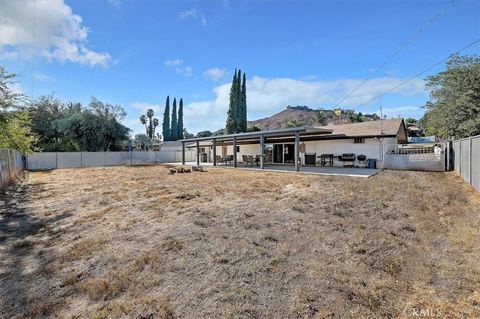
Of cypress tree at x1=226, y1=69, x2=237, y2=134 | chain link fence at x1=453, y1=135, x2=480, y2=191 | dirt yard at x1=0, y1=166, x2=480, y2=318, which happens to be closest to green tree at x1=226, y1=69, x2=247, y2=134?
cypress tree at x1=226, y1=69, x2=237, y2=134

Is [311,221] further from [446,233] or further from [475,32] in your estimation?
[475,32]

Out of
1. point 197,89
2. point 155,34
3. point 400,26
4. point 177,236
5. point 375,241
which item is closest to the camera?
point 375,241

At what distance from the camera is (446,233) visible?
493 centimetres

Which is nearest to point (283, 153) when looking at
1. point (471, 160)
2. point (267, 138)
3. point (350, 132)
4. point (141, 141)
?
point (267, 138)

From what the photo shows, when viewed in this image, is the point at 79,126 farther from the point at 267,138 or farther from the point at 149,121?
the point at 149,121

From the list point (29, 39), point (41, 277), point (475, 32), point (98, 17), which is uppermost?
point (98, 17)

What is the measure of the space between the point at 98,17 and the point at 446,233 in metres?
14.7

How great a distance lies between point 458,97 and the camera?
1591 centimetres

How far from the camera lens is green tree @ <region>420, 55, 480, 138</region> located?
14883mm

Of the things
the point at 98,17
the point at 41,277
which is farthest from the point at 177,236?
the point at 98,17

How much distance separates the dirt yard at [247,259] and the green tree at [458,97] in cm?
1018

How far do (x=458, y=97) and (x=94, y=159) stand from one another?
3085 centimetres

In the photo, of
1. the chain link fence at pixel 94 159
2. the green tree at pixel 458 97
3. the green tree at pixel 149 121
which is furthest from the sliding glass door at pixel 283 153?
the green tree at pixel 149 121

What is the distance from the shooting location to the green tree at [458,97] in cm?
1488
